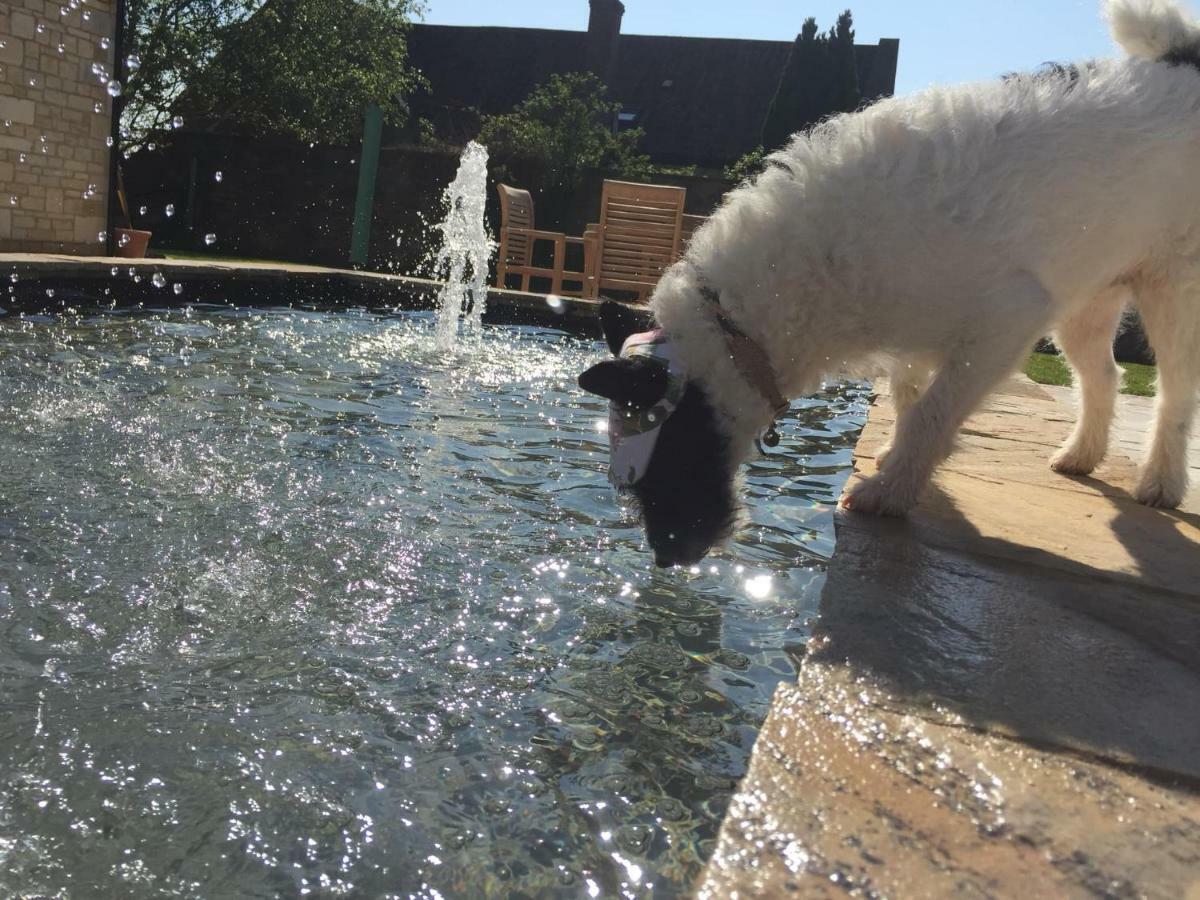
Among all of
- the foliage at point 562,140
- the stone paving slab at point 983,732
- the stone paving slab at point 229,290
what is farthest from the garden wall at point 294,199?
the stone paving slab at point 983,732

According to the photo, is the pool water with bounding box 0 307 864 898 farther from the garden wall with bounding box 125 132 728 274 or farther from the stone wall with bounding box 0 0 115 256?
the garden wall with bounding box 125 132 728 274

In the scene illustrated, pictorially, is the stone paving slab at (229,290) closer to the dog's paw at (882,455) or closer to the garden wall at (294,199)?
the garden wall at (294,199)

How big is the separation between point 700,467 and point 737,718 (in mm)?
939

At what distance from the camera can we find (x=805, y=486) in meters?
3.46

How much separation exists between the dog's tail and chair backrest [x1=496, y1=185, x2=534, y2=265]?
28.6 ft

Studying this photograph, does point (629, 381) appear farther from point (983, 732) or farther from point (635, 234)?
point (635, 234)

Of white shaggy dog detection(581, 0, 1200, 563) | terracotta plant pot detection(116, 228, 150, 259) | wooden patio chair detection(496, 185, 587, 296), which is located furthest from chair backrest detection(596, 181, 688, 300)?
white shaggy dog detection(581, 0, 1200, 563)

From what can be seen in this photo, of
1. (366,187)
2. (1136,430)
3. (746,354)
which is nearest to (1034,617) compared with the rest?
(746,354)

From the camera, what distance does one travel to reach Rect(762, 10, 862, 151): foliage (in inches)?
794

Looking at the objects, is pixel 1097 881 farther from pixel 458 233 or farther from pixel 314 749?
pixel 458 233

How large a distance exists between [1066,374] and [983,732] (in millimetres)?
6689

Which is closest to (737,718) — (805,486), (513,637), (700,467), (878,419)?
(513,637)

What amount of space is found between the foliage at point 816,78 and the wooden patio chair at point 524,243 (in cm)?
955

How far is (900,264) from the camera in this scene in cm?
244
